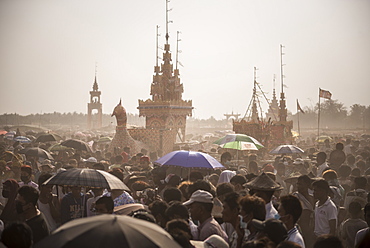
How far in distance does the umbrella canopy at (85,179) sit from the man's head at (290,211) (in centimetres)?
256

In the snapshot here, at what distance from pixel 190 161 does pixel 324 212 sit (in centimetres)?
343

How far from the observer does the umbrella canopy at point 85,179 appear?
21.1 ft

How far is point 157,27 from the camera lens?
33281 millimetres

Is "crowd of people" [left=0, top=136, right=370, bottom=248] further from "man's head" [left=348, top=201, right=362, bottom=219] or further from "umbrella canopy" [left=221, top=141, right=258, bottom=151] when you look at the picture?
"umbrella canopy" [left=221, top=141, right=258, bottom=151]

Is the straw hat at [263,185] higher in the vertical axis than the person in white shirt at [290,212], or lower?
higher

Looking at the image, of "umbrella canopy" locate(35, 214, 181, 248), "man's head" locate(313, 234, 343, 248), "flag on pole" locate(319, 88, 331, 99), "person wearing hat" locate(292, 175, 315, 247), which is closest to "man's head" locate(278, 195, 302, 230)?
"man's head" locate(313, 234, 343, 248)

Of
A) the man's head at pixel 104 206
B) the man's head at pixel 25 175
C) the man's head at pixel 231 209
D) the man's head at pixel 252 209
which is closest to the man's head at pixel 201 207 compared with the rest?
the man's head at pixel 231 209

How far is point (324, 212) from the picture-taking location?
6555mm

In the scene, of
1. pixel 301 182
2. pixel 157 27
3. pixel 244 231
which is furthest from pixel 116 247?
pixel 157 27

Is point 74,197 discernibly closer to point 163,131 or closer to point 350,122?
point 163,131

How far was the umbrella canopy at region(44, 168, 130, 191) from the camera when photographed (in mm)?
6441

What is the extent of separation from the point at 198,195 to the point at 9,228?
2404 mm

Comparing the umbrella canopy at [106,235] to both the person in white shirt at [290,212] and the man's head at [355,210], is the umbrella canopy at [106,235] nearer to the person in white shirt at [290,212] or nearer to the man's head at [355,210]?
the person in white shirt at [290,212]

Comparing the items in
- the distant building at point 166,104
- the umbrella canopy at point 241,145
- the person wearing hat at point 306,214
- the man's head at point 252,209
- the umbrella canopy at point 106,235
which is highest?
the distant building at point 166,104
